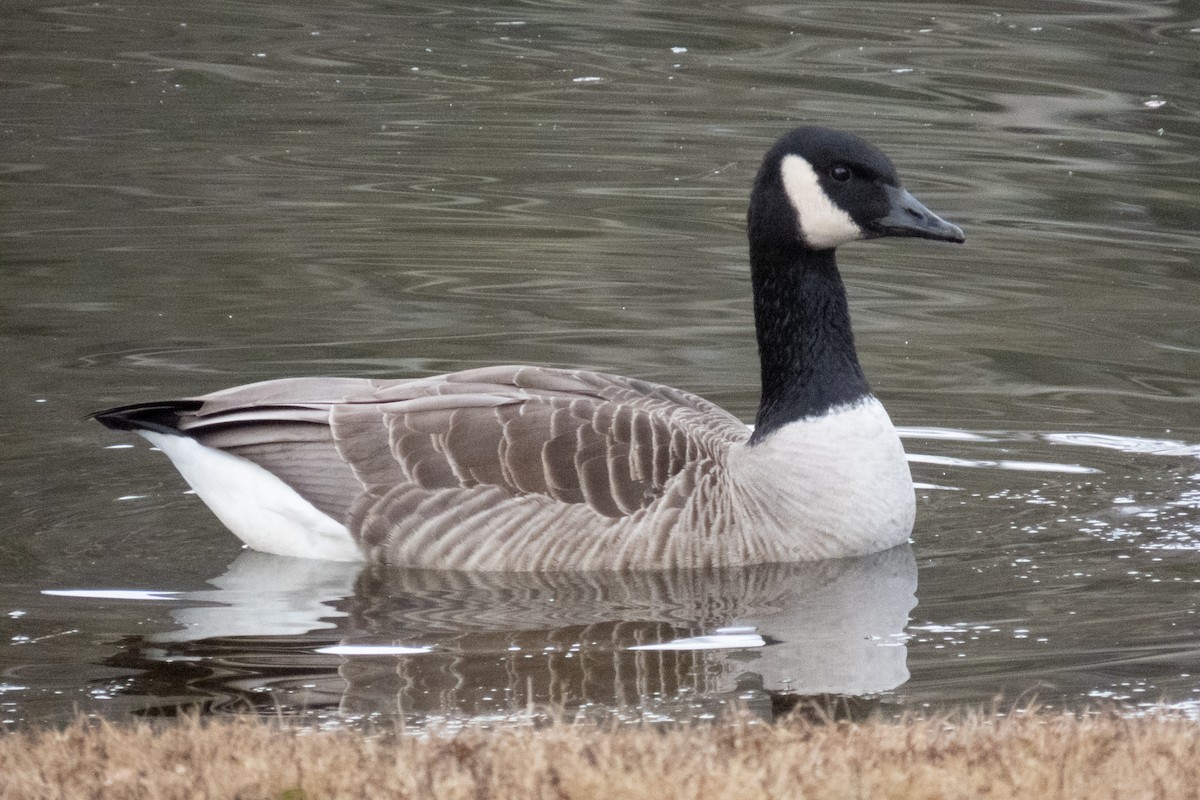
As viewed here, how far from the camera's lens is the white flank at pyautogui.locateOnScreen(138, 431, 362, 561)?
7.83 metres

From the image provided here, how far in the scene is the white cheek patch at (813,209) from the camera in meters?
8.09

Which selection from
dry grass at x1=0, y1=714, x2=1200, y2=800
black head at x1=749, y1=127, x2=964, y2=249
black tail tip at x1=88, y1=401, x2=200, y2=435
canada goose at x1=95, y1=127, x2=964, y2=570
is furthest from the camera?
black head at x1=749, y1=127, x2=964, y2=249

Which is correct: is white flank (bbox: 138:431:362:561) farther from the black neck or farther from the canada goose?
the black neck

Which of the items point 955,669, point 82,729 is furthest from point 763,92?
point 82,729

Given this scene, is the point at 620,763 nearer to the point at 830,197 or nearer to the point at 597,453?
the point at 597,453

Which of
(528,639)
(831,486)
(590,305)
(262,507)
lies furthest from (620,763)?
(590,305)

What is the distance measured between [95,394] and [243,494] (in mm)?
2502

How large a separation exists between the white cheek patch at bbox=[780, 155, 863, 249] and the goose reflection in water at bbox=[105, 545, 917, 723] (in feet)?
4.57

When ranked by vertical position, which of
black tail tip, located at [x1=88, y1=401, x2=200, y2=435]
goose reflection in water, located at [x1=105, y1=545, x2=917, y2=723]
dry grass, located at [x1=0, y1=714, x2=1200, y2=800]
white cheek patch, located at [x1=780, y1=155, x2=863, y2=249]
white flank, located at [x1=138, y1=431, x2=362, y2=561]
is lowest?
goose reflection in water, located at [x1=105, y1=545, x2=917, y2=723]

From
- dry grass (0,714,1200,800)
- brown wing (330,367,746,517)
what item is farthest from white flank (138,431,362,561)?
dry grass (0,714,1200,800)

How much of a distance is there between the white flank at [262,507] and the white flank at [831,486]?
174cm

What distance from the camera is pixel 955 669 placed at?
21.6 feet

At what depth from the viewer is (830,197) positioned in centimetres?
807

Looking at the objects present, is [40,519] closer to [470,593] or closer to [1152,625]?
[470,593]
